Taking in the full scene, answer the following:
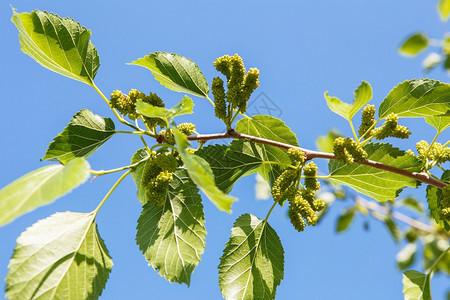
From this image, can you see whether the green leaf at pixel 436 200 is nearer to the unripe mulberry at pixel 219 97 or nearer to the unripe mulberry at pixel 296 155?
the unripe mulberry at pixel 296 155

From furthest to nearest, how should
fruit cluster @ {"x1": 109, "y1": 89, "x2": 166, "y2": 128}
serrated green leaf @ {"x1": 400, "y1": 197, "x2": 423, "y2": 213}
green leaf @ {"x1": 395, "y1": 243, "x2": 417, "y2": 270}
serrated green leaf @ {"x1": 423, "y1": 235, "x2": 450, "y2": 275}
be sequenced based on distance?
serrated green leaf @ {"x1": 400, "y1": 197, "x2": 423, "y2": 213} → green leaf @ {"x1": 395, "y1": 243, "x2": 417, "y2": 270} → serrated green leaf @ {"x1": 423, "y1": 235, "x2": 450, "y2": 275} → fruit cluster @ {"x1": 109, "y1": 89, "x2": 166, "y2": 128}

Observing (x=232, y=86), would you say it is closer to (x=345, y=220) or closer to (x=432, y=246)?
(x=345, y=220)

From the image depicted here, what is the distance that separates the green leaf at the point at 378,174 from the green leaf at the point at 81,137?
1.01 m

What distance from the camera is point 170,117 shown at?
59.2 inches

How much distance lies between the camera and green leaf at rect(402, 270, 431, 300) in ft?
5.87

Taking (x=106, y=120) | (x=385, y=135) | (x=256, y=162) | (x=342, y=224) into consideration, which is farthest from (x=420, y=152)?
(x=342, y=224)

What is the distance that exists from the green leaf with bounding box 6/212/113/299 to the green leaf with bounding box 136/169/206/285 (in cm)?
18

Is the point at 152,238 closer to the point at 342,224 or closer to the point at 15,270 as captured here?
the point at 15,270

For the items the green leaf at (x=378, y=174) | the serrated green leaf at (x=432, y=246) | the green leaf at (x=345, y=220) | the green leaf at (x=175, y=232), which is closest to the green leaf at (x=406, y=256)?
the serrated green leaf at (x=432, y=246)

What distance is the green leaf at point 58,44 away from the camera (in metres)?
1.66

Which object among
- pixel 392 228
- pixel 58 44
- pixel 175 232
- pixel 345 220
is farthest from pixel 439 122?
pixel 392 228

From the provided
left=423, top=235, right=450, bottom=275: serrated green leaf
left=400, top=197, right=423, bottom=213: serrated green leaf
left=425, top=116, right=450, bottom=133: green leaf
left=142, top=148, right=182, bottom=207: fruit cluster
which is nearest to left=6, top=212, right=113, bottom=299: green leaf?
left=142, top=148, right=182, bottom=207: fruit cluster

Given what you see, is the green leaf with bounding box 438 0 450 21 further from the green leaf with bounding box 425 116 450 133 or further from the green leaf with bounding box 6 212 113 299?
the green leaf with bounding box 6 212 113 299

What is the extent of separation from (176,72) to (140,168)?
46cm
